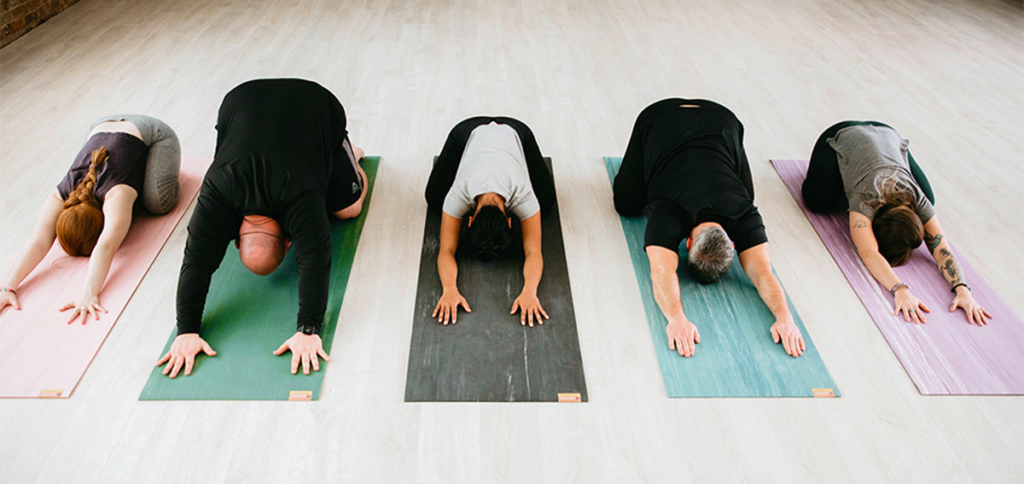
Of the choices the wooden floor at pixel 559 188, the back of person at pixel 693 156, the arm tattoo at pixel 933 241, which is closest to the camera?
the wooden floor at pixel 559 188

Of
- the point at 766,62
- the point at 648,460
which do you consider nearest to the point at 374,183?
the point at 648,460

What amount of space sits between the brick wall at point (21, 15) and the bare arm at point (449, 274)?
4.61m

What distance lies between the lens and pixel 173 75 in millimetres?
4316

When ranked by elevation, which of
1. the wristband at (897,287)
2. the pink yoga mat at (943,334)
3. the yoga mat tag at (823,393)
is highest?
the wristband at (897,287)

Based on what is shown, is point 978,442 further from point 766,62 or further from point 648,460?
point 766,62

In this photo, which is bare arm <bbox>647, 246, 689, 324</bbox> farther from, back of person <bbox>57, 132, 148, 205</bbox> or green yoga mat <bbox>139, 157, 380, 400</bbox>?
back of person <bbox>57, 132, 148, 205</bbox>

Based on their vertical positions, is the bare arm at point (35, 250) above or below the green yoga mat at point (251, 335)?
above

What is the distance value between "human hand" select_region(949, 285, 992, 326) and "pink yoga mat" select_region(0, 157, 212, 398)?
12.4 feet

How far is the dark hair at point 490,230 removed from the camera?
245cm

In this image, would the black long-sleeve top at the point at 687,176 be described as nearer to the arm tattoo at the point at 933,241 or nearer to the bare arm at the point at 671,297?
the bare arm at the point at 671,297

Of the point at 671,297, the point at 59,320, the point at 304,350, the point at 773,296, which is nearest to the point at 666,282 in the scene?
the point at 671,297

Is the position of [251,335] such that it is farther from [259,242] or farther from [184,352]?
[259,242]

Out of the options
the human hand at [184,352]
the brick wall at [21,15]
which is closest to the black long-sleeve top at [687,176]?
the human hand at [184,352]

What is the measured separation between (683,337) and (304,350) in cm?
156
